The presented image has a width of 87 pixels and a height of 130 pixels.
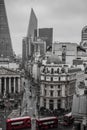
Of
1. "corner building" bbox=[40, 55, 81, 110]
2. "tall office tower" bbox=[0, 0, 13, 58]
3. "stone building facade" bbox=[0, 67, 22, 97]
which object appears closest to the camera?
"corner building" bbox=[40, 55, 81, 110]

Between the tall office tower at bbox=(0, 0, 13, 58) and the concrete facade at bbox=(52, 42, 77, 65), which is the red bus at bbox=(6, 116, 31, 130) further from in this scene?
the tall office tower at bbox=(0, 0, 13, 58)

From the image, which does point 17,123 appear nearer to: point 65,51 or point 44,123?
point 44,123

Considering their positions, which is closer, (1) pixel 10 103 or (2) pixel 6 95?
(1) pixel 10 103

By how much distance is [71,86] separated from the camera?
314ft

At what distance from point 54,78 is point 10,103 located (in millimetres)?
21913

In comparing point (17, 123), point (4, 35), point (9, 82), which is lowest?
point (9, 82)

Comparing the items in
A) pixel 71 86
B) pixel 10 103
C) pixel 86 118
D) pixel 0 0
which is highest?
pixel 0 0

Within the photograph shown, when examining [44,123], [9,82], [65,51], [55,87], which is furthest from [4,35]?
[44,123]

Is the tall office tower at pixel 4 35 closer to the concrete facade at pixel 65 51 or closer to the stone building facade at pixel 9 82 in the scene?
the stone building facade at pixel 9 82

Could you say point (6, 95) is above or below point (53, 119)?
below

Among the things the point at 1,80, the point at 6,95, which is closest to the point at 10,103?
the point at 6,95

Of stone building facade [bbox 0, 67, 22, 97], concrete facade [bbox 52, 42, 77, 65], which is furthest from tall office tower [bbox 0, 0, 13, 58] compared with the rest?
concrete facade [bbox 52, 42, 77, 65]

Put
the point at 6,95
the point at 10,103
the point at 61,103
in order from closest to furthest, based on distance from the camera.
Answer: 1. the point at 61,103
2. the point at 10,103
3. the point at 6,95

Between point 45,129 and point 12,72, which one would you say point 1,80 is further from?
point 45,129
